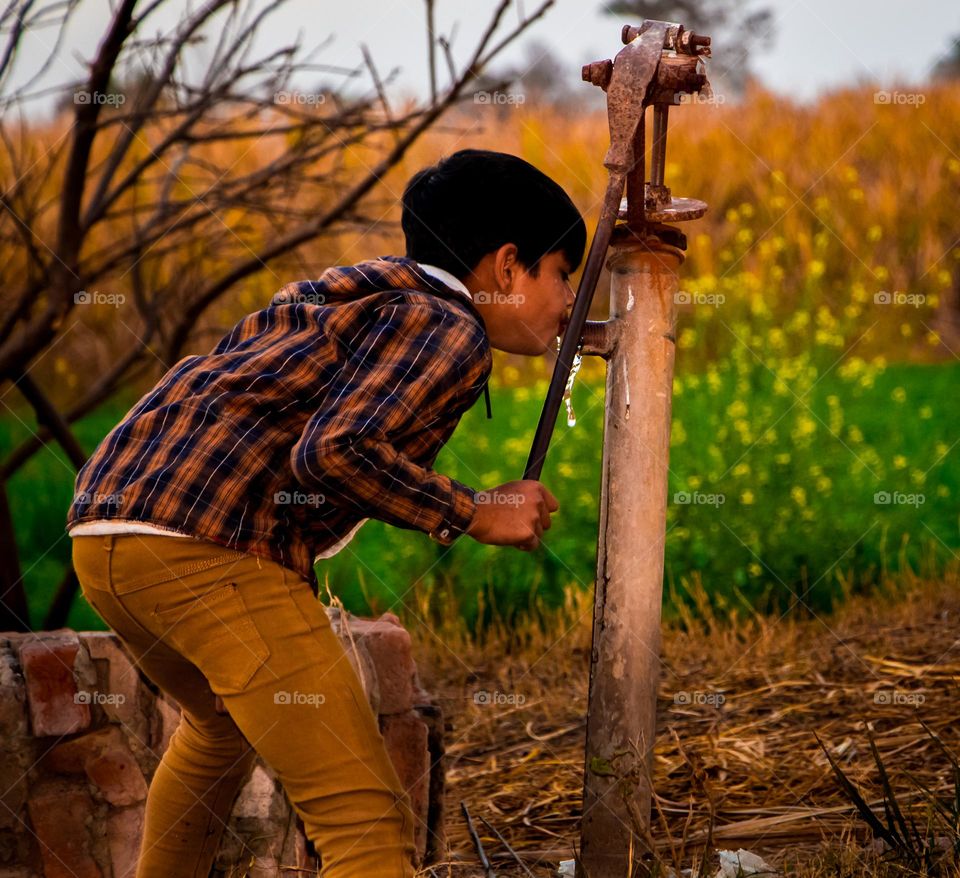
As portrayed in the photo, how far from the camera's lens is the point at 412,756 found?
2428 millimetres

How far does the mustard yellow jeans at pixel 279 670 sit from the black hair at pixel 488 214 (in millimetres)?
567

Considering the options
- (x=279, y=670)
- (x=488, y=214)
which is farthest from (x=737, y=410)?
(x=279, y=670)

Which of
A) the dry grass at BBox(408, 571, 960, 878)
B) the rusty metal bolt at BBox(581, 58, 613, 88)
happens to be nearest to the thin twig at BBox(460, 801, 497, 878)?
the dry grass at BBox(408, 571, 960, 878)

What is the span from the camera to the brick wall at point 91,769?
7.23 ft

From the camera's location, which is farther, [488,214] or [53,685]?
[53,685]

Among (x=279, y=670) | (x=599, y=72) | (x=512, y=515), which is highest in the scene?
(x=599, y=72)

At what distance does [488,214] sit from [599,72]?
1.06 ft

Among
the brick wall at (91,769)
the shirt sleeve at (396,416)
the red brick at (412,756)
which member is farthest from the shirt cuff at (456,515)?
the red brick at (412,756)

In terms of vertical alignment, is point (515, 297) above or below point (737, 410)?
above

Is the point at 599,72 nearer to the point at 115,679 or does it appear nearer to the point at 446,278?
the point at 446,278

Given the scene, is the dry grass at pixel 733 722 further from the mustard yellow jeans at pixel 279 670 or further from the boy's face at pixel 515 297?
the boy's face at pixel 515 297

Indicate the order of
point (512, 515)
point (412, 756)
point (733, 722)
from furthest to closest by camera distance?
point (733, 722) → point (412, 756) → point (512, 515)

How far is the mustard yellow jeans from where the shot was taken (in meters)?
1.68

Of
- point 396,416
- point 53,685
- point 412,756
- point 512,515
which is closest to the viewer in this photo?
point 396,416
